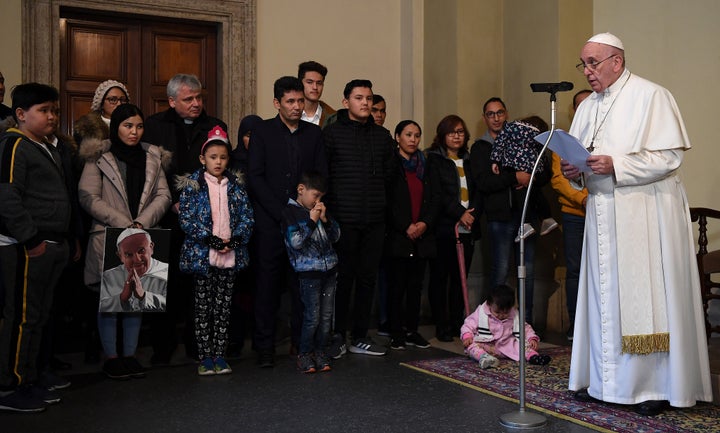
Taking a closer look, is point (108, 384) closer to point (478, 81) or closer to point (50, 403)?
point (50, 403)

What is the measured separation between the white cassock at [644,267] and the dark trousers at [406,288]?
1.88 m

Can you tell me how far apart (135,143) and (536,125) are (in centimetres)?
306

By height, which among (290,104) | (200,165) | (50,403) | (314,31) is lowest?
(50,403)

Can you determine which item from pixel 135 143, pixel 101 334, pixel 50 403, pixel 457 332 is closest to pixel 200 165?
pixel 135 143

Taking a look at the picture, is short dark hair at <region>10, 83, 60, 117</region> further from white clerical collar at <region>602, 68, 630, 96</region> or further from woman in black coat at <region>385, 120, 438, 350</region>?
white clerical collar at <region>602, 68, 630, 96</region>

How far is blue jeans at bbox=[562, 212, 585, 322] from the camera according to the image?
20.2 feet

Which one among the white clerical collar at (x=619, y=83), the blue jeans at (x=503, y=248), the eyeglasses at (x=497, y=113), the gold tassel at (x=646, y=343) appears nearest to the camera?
the gold tassel at (x=646, y=343)

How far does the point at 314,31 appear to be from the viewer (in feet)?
25.7

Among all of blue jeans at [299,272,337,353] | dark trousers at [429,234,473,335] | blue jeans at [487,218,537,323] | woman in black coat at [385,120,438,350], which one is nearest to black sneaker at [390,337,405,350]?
woman in black coat at [385,120,438,350]

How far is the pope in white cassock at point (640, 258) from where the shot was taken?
13.7 feet

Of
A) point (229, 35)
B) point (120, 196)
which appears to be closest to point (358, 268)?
point (120, 196)

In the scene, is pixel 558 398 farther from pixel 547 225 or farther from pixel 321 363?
pixel 547 225

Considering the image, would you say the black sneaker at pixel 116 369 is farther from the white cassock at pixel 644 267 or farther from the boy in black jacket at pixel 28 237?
the white cassock at pixel 644 267

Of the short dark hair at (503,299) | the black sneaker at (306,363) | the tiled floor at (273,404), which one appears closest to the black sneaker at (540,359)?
the short dark hair at (503,299)
